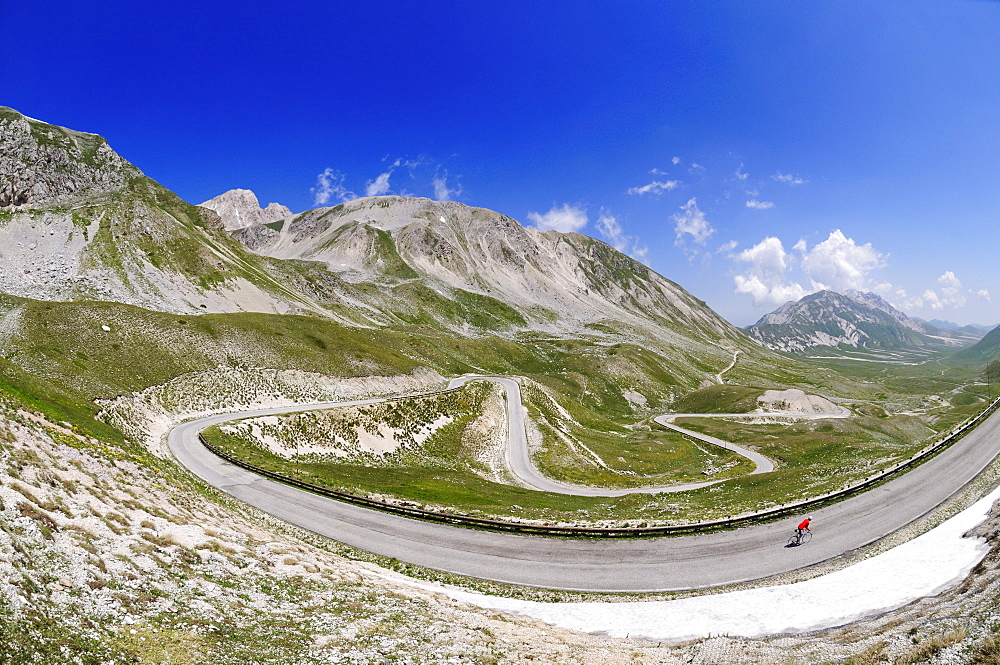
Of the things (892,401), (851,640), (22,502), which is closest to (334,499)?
(22,502)

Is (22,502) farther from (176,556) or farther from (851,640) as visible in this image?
Answer: (851,640)

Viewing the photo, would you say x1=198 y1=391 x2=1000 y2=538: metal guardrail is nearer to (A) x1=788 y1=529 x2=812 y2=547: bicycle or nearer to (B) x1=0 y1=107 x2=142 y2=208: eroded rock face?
(A) x1=788 y1=529 x2=812 y2=547: bicycle

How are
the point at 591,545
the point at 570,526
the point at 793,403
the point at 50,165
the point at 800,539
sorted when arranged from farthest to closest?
the point at 50,165 → the point at 793,403 → the point at 570,526 → the point at 591,545 → the point at 800,539

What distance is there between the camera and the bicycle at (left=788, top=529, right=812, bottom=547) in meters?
27.9

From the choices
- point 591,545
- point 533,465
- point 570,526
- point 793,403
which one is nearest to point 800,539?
point 591,545

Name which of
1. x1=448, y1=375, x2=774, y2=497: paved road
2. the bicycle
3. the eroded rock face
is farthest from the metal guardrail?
the eroded rock face

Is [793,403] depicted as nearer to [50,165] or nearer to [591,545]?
[591,545]

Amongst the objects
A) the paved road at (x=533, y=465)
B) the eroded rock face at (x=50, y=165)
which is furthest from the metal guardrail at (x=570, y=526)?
the eroded rock face at (x=50, y=165)

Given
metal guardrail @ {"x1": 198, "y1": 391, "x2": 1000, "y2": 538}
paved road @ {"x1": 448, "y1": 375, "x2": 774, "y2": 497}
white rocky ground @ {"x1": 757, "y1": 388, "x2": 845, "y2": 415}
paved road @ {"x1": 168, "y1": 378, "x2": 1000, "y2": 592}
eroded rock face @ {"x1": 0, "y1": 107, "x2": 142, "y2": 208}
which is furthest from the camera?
eroded rock face @ {"x1": 0, "y1": 107, "x2": 142, "y2": 208}

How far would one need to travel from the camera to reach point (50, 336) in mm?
57031

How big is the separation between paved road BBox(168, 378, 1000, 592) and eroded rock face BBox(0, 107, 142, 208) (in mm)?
163423

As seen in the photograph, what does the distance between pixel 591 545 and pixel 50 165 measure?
20461 cm

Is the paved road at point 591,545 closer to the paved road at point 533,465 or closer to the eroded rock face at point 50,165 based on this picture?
the paved road at point 533,465

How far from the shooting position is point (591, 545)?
2819cm
